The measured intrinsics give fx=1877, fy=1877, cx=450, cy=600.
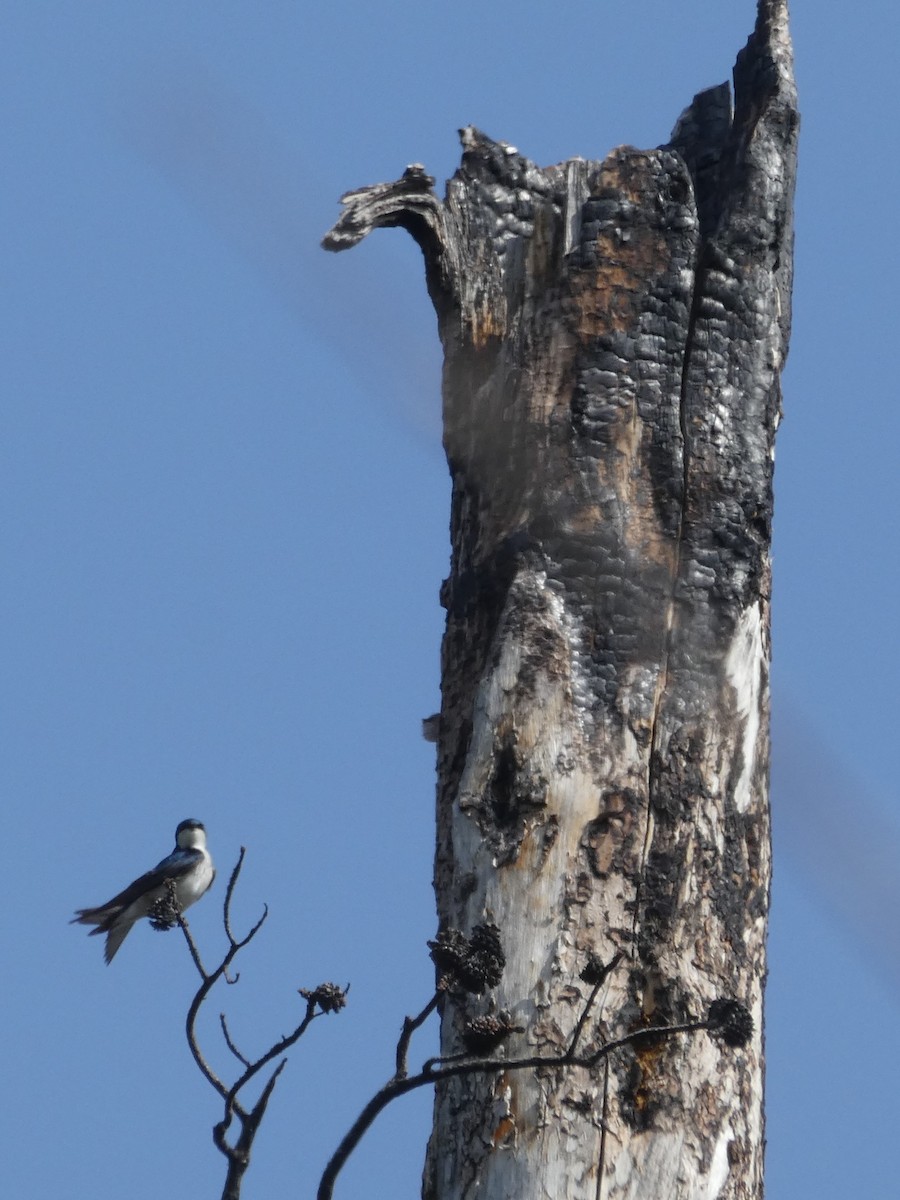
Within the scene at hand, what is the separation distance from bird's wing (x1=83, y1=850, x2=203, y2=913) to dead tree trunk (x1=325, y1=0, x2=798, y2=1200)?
2361 mm

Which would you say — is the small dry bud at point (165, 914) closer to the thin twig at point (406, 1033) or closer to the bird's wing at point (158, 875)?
the thin twig at point (406, 1033)

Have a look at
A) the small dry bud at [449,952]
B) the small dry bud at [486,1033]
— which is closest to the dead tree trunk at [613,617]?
the small dry bud at [486,1033]

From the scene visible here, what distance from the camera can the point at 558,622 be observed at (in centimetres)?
388

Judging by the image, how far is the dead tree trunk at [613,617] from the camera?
3551 millimetres

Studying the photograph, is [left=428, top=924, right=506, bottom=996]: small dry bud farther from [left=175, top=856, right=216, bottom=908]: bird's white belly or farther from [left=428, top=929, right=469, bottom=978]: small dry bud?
[left=175, top=856, right=216, bottom=908]: bird's white belly

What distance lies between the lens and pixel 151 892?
618cm

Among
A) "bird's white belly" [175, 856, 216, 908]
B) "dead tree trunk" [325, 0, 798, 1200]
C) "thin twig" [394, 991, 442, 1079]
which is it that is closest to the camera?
"thin twig" [394, 991, 442, 1079]

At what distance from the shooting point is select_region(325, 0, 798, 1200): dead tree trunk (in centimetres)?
355

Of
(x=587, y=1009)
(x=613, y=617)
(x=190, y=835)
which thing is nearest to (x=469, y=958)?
(x=587, y=1009)

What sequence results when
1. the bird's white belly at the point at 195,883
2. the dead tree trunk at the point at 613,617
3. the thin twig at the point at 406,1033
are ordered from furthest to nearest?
1. the bird's white belly at the point at 195,883
2. the dead tree trunk at the point at 613,617
3. the thin twig at the point at 406,1033

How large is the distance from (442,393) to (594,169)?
62 centimetres

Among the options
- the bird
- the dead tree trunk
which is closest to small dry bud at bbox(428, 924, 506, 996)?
the dead tree trunk

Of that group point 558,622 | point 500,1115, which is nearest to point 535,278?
point 558,622

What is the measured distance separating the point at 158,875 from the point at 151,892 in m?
0.10
